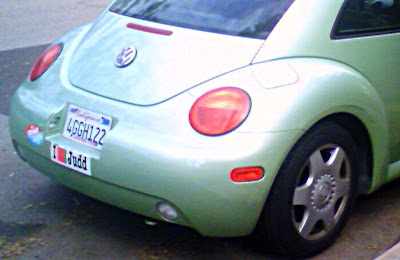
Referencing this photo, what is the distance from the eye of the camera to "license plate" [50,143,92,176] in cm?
354

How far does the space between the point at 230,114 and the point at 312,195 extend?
2.13 feet

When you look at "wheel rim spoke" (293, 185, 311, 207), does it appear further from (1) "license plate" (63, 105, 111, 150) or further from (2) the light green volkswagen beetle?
(1) "license plate" (63, 105, 111, 150)

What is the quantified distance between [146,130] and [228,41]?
634 millimetres

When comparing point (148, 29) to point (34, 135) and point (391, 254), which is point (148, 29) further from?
point (391, 254)

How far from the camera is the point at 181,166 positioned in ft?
10.7

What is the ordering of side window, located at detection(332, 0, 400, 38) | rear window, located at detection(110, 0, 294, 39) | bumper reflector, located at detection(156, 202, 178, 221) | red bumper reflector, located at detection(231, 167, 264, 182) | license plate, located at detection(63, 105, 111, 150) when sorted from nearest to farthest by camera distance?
red bumper reflector, located at detection(231, 167, 264, 182), bumper reflector, located at detection(156, 202, 178, 221), license plate, located at detection(63, 105, 111, 150), rear window, located at detection(110, 0, 294, 39), side window, located at detection(332, 0, 400, 38)

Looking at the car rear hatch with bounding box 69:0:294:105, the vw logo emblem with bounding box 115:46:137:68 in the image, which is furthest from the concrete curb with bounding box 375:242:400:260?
the vw logo emblem with bounding box 115:46:137:68

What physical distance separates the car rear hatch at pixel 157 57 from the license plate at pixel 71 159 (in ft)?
1.10

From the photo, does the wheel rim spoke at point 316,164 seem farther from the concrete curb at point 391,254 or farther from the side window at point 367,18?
the side window at point 367,18

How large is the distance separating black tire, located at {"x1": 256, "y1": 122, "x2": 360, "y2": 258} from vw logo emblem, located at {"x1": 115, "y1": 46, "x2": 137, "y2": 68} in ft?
3.19

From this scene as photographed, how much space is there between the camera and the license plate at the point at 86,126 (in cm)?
352

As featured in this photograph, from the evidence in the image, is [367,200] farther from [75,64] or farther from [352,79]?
[75,64]

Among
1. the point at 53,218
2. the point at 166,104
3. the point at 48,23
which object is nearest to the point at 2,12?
the point at 48,23

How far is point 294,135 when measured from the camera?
339cm
